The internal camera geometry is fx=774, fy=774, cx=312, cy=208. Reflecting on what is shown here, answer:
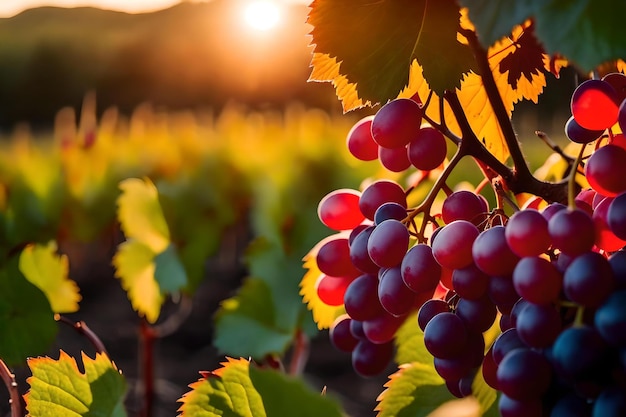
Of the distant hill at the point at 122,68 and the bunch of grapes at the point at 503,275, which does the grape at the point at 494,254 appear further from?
the distant hill at the point at 122,68

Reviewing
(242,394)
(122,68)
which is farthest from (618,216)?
(122,68)

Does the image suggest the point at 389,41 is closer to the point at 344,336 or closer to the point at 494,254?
the point at 494,254

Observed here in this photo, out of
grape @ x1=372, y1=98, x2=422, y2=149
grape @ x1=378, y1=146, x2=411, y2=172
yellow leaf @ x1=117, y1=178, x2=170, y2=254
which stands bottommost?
yellow leaf @ x1=117, y1=178, x2=170, y2=254

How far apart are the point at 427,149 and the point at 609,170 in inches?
6.1

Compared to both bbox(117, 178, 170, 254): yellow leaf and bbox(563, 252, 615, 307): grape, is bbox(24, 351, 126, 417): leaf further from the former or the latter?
bbox(117, 178, 170, 254): yellow leaf

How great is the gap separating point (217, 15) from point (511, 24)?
57.9 feet

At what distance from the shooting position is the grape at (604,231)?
0.47 m

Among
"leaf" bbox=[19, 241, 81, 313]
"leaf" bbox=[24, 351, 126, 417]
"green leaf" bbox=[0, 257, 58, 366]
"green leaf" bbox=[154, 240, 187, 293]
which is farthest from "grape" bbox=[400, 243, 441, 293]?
"green leaf" bbox=[154, 240, 187, 293]

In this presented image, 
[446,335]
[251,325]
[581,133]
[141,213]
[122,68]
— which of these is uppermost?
[581,133]

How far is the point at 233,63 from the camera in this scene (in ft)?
61.9

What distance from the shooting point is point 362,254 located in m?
0.58

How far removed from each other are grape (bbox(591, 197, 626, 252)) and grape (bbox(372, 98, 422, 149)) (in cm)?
15

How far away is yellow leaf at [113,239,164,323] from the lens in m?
1.51

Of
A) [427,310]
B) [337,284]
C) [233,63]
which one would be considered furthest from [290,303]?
[233,63]
